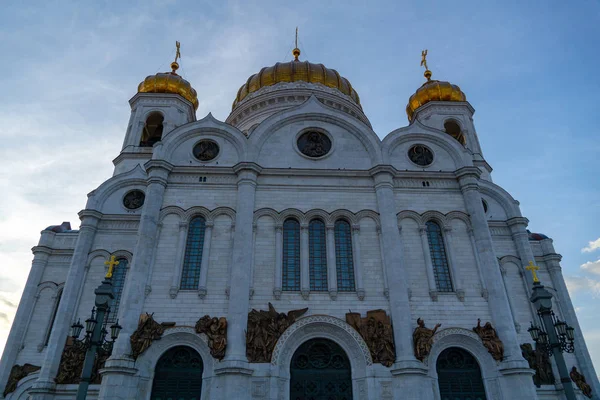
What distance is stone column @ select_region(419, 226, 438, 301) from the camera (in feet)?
55.8

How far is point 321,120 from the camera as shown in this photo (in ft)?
69.6

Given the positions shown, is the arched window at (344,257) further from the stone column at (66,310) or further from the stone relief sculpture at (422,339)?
the stone column at (66,310)

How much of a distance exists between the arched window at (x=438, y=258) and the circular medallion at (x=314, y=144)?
6.19m

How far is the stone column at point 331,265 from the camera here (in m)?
16.8

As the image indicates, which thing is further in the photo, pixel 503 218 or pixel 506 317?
pixel 503 218

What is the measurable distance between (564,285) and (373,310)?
13.9 metres

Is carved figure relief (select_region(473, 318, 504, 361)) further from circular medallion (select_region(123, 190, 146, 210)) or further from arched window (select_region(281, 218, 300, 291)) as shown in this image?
circular medallion (select_region(123, 190, 146, 210))

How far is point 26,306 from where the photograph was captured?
21.5 m

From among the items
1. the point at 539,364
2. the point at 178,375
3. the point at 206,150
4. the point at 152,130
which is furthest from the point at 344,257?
the point at 152,130

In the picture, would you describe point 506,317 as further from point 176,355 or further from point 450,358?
point 176,355

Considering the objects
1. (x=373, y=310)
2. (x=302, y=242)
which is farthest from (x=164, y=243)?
(x=373, y=310)

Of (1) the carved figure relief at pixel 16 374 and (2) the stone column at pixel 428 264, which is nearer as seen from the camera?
(2) the stone column at pixel 428 264

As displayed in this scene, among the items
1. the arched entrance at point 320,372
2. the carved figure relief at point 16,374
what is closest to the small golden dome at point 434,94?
the arched entrance at point 320,372

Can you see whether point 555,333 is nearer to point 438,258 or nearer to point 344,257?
point 438,258
